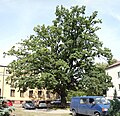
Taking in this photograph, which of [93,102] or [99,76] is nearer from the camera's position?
[93,102]

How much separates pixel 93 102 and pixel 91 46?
62.8 feet

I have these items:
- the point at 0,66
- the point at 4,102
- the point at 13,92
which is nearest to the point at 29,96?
the point at 13,92

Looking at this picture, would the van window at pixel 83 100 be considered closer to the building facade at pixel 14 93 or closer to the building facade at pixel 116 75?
the building facade at pixel 116 75

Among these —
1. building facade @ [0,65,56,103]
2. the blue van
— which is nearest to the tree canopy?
the blue van

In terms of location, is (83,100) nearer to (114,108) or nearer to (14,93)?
(114,108)

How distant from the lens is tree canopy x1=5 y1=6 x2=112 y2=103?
42656 millimetres

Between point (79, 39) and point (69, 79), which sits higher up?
point (79, 39)

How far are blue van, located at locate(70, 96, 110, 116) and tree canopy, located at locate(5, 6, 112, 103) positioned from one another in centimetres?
1232

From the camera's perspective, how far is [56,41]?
4425cm

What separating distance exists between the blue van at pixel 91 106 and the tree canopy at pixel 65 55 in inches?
485

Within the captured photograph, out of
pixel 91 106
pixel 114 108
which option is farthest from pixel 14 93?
pixel 114 108

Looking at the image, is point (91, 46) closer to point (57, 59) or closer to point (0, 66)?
point (57, 59)

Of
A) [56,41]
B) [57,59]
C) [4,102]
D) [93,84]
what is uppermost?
[56,41]

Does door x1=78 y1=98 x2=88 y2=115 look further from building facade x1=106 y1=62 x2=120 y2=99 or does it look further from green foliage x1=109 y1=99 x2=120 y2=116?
building facade x1=106 y1=62 x2=120 y2=99
